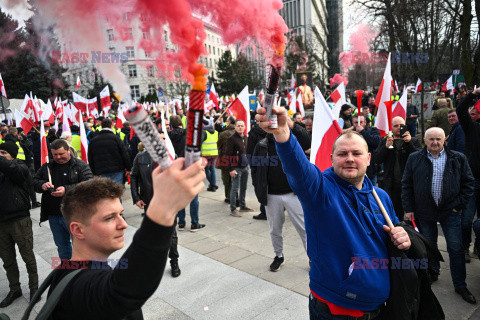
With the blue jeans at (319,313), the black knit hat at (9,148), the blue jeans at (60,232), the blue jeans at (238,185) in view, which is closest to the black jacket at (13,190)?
the blue jeans at (60,232)

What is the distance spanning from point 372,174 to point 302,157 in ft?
16.9

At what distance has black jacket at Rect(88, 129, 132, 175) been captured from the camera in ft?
22.8

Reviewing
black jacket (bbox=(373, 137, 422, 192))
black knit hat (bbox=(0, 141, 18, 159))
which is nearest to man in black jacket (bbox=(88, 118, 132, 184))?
black knit hat (bbox=(0, 141, 18, 159))

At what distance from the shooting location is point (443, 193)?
411 centimetres

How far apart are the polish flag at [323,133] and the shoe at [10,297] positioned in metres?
4.35

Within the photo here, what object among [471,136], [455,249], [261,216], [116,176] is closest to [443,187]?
[455,249]

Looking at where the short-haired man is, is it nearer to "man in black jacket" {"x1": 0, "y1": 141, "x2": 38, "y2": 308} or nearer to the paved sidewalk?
the paved sidewalk

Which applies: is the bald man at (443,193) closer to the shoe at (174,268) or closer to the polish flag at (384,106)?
the polish flag at (384,106)

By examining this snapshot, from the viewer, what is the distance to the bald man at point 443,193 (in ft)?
13.1

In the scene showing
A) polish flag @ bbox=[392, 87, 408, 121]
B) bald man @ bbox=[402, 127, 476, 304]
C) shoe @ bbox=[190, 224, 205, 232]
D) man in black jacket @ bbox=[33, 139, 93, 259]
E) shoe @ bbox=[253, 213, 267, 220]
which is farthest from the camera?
shoe @ bbox=[253, 213, 267, 220]

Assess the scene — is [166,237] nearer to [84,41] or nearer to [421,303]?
[84,41]

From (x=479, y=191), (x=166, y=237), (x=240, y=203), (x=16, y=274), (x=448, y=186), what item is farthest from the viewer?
(x=240, y=203)

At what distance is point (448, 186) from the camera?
4.09 m

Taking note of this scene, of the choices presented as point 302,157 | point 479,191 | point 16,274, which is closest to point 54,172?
point 16,274
